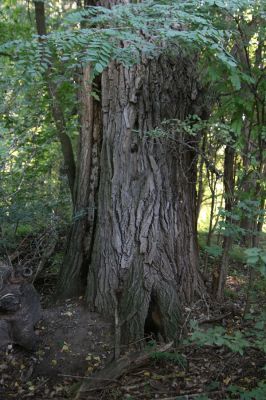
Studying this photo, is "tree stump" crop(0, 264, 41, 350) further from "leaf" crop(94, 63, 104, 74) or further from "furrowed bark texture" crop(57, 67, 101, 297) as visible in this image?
"leaf" crop(94, 63, 104, 74)

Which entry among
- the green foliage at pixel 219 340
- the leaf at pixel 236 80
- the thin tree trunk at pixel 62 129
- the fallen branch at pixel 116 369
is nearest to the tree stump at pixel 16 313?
the fallen branch at pixel 116 369

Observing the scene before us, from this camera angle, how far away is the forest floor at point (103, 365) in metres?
4.28

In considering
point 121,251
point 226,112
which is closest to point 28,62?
point 121,251

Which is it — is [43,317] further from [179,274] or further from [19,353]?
[179,274]

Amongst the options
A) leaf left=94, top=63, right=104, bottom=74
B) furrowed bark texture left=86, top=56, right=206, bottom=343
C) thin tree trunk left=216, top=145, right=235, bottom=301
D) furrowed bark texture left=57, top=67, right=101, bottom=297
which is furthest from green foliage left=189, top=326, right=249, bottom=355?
furrowed bark texture left=57, top=67, right=101, bottom=297

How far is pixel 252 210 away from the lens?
4523 mm

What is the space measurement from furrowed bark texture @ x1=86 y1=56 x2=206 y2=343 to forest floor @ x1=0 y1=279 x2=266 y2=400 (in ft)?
1.33

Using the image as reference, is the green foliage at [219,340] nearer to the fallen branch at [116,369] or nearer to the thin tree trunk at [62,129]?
the fallen branch at [116,369]

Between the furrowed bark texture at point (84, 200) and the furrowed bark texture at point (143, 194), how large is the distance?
293mm

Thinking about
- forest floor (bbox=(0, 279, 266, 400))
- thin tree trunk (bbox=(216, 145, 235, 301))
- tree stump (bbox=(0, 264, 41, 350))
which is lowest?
forest floor (bbox=(0, 279, 266, 400))

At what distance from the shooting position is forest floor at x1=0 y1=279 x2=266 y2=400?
4.28 metres

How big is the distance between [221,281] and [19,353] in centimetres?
283

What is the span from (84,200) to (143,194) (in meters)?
1.03

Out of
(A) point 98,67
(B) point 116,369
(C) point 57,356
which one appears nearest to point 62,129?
(A) point 98,67
